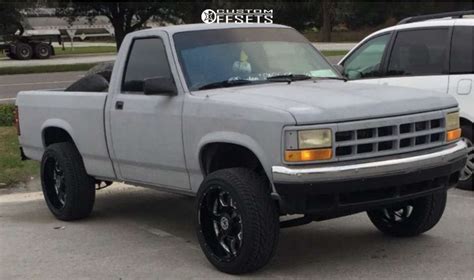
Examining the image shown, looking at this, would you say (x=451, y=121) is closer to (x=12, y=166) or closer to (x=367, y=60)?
(x=367, y=60)

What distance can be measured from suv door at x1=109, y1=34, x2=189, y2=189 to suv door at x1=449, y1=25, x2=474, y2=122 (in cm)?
338

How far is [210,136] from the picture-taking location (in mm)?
5180

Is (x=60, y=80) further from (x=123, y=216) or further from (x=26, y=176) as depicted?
(x=123, y=216)

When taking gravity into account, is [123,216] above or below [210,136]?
below

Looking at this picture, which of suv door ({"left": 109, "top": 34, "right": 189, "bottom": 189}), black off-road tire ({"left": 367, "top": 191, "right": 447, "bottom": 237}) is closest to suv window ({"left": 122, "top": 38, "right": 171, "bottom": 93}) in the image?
suv door ({"left": 109, "top": 34, "right": 189, "bottom": 189})

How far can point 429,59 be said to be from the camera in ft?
26.0

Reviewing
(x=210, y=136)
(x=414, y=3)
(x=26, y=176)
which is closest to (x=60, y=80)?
(x=26, y=176)

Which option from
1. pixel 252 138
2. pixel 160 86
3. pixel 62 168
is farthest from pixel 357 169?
pixel 62 168

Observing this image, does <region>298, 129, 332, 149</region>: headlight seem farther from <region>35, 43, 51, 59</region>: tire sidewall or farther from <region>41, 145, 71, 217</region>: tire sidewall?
<region>35, 43, 51, 59</region>: tire sidewall

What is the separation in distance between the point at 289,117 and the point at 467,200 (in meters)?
3.60

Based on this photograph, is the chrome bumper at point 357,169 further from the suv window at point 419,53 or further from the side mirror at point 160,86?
the suv window at point 419,53

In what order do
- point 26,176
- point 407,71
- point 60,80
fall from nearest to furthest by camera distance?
point 407,71, point 26,176, point 60,80

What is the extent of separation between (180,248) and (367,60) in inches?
150

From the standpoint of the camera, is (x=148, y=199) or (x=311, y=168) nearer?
(x=311, y=168)
